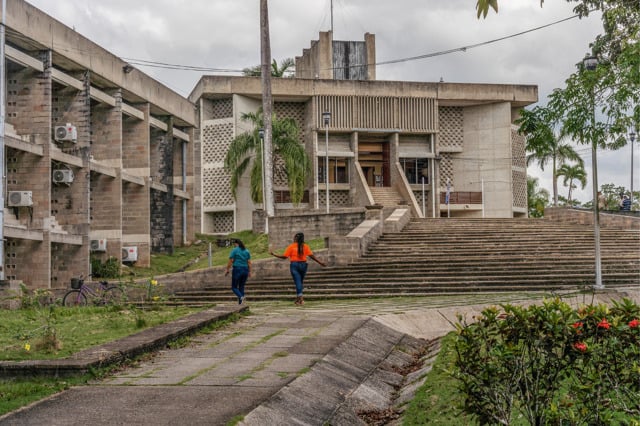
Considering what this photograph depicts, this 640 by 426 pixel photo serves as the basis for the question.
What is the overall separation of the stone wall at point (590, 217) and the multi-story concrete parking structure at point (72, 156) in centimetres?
1399

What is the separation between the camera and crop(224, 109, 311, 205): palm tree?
36.0 meters

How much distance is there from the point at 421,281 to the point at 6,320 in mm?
9163

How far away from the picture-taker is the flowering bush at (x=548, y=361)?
4.64 meters

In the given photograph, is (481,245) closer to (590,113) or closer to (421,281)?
(421,281)

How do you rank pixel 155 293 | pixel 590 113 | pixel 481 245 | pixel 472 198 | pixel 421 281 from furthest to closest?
pixel 472 198 < pixel 481 245 < pixel 421 281 < pixel 155 293 < pixel 590 113

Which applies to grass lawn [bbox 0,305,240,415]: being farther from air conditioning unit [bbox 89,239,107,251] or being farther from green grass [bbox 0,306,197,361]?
air conditioning unit [bbox 89,239,107,251]

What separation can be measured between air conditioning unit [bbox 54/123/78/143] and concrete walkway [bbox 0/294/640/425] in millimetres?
14825

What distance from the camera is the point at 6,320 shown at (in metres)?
12.0

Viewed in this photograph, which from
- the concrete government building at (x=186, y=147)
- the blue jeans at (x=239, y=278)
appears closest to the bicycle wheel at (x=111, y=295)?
the blue jeans at (x=239, y=278)

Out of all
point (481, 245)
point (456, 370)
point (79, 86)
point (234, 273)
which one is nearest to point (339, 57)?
point (79, 86)

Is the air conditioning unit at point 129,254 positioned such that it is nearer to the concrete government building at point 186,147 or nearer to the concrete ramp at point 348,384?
the concrete government building at point 186,147

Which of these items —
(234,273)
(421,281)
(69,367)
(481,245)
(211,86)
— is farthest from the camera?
(211,86)

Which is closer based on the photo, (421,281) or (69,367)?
(69,367)

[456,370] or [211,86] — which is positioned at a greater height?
[211,86]
